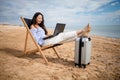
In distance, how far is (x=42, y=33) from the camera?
377 cm

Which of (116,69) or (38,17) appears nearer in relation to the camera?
(116,69)

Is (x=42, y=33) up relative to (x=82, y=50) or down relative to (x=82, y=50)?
up

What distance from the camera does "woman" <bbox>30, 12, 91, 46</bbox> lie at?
9.89 feet

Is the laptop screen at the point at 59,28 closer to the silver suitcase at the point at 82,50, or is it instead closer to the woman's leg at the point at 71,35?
the woman's leg at the point at 71,35

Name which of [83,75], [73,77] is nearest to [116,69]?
[83,75]

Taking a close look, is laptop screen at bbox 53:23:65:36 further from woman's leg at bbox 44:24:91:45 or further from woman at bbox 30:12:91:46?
woman's leg at bbox 44:24:91:45

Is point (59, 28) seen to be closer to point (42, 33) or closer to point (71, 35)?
point (42, 33)

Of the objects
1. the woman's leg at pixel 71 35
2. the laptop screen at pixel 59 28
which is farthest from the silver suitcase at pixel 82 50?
the laptop screen at pixel 59 28

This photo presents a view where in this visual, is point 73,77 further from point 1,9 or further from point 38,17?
point 1,9

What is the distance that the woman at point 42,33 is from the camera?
3014mm

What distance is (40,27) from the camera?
3.90 metres

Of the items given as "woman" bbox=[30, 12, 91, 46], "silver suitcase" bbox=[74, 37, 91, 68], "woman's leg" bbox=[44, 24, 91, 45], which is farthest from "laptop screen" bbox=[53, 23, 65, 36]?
"silver suitcase" bbox=[74, 37, 91, 68]

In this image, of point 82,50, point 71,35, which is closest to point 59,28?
point 71,35

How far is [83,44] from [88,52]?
0.22 metres
